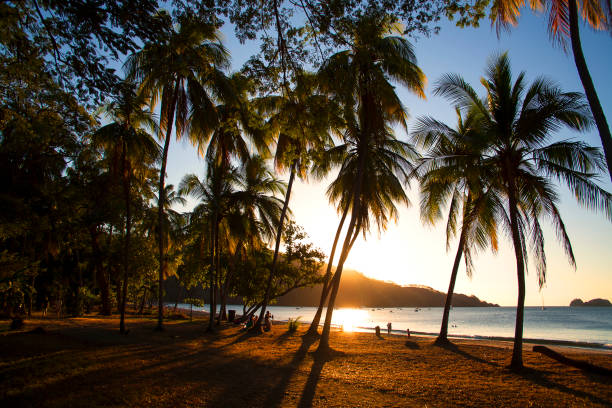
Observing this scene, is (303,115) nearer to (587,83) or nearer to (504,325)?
(587,83)

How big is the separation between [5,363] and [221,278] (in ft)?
51.2

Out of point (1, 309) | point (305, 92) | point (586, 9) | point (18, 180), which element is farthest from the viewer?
point (1, 309)

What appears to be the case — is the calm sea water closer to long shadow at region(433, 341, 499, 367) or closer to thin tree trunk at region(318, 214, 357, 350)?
long shadow at region(433, 341, 499, 367)

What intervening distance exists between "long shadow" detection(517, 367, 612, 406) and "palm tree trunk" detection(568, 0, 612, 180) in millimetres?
4875

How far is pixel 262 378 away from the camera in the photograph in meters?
7.39

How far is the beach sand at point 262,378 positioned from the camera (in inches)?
224

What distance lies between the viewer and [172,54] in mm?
5707

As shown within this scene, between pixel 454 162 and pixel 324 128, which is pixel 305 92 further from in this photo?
pixel 454 162

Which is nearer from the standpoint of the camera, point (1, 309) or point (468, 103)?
point (468, 103)

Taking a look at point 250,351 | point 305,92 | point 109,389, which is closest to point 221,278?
point 250,351

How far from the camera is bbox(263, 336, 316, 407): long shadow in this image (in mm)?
5823

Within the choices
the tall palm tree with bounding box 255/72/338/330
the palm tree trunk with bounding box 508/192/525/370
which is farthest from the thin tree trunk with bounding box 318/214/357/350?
the tall palm tree with bounding box 255/72/338/330

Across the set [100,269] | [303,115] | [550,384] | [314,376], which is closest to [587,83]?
[303,115]

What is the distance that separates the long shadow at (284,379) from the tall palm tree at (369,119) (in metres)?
1.06
